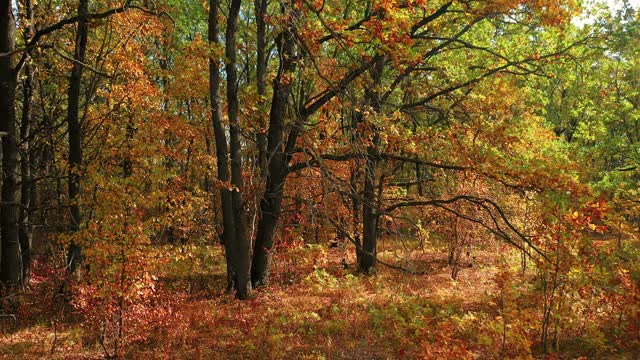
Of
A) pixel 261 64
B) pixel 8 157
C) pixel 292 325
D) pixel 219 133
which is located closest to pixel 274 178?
pixel 219 133

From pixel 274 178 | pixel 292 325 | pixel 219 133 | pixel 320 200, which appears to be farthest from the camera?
pixel 274 178

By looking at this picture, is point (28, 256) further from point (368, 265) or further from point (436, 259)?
point (436, 259)

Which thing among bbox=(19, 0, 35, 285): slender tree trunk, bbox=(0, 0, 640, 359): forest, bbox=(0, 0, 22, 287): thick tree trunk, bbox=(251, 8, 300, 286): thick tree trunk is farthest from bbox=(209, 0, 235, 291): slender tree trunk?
bbox=(19, 0, 35, 285): slender tree trunk

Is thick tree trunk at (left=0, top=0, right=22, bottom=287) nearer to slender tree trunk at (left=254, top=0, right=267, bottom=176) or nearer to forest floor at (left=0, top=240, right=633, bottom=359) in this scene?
forest floor at (left=0, top=240, right=633, bottom=359)

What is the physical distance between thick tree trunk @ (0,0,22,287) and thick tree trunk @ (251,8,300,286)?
17.4 feet

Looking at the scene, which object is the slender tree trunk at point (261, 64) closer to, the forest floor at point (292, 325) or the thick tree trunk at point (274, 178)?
the thick tree trunk at point (274, 178)

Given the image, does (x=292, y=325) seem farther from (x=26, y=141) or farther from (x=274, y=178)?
(x=26, y=141)

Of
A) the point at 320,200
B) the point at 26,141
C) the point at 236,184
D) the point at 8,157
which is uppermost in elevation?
the point at 26,141

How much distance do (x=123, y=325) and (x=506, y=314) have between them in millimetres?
6802

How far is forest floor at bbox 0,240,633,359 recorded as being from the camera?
7.39m

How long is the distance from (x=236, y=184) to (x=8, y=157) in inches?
189

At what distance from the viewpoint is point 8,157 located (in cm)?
891

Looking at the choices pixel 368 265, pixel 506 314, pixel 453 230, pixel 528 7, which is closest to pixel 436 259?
pixel 453 230

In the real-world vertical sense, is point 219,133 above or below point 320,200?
above
